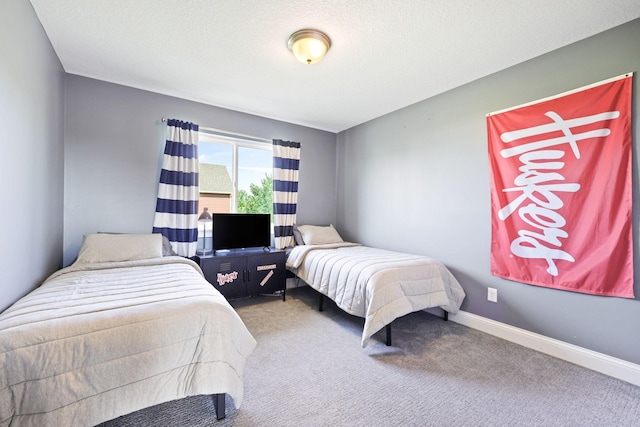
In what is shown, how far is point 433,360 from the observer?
205cm

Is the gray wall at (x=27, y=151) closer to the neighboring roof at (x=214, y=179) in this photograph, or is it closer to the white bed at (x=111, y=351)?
the white bed at (x=111, y=351)

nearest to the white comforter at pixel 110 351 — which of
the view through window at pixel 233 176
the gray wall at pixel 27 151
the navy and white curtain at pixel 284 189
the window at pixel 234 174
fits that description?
the gray wall at pixel 27 151

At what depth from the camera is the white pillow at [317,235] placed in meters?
3.73

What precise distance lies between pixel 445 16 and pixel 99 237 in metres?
3.33

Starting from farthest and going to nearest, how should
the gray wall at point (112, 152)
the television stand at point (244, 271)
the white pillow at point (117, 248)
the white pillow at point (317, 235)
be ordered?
the white pillow at point (317, 235)
the television stand at point (244, 271)
the gray wall at point (112, 152)
the white pillow at point (117, 248)

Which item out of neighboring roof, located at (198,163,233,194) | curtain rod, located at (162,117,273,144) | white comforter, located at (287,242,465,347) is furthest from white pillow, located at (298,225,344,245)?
curtain rod, located at (162,117,273,144)

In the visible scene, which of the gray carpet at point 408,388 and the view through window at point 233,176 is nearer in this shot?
the gray carpet at point 408,388

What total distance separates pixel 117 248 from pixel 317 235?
2.24 meters

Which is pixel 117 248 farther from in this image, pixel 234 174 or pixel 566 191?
pixel 566 191

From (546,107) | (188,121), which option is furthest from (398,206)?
(188,121)

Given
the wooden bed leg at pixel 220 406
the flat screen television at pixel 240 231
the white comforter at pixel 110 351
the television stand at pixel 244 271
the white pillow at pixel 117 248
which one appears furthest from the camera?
the flat screen television at pixel 240 231

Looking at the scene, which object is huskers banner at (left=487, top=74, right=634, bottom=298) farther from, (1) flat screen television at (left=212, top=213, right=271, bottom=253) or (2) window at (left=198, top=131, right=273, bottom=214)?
(2) window at (left=198, top=131, right=273, bottom=214)

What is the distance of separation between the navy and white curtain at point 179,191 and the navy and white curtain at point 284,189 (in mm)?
1035

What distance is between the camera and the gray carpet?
4.80ft
